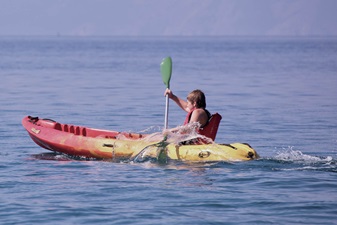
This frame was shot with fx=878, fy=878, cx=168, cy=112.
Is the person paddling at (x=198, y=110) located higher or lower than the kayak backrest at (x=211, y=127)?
higher

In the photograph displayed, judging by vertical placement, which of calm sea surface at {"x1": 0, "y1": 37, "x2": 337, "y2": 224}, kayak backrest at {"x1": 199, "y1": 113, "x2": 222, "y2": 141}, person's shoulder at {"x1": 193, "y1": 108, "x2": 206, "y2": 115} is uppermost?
person's shoulder at {"x1": 193, "y1": 108, "x2": 206, "y2": 115}

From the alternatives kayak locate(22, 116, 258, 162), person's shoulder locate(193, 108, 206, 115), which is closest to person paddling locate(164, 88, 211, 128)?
person's shoulder locate(193, 108, 206, 115)

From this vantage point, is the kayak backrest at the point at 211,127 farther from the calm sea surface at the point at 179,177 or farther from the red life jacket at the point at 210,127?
the calm sea surface at the point at 179,177

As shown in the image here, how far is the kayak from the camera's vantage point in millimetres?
13055

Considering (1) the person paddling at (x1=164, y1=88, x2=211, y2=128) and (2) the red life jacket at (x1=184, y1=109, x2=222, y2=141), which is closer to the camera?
(1) the person paddling at (x1=164, y1=88, x2=211, y2=128)

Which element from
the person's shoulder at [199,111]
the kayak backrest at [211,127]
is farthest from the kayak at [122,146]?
the person's shoulder at [199,111]

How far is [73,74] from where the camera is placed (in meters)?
41.3

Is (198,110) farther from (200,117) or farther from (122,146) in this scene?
(122,146)

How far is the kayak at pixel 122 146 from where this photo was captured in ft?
42.8

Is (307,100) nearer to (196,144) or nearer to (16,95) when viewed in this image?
(16,95)

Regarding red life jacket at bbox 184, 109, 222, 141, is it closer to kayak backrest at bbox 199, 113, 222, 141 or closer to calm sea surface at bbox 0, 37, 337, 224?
kayak backrest at bbox 199, 113, 222, 141

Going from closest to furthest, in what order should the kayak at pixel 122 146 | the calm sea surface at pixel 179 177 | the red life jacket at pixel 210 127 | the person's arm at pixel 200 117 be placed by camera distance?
the calm sea surface at pixel 179 177 < the kayak at pixel 122 146 < the person's arm at pixel 200 117 < the red life jacket at pixel 210 127

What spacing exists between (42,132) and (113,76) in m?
24.3

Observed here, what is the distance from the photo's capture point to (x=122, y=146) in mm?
13727
